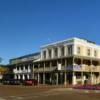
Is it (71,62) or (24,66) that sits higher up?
(71,62)

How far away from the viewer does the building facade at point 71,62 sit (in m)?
52.9

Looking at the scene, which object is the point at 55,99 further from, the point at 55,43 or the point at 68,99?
the point at 55,43

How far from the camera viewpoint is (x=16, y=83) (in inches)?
2231

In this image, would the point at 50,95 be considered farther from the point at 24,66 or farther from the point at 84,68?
the point at 24,66

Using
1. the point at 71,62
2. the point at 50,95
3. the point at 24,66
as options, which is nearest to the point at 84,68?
the point at 71,62

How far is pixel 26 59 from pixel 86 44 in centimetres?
2063

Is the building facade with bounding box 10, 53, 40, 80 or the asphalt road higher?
the building facade with bounding box 10, 53, 40, 80

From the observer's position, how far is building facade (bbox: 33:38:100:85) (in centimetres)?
5292

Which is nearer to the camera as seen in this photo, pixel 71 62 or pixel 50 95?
pixel 50 95

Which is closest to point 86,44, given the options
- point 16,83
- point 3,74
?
point 16,83

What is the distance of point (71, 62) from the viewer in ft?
176

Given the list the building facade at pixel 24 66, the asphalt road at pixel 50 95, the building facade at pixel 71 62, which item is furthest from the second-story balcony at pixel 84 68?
the asphalt road at pixel 50 95

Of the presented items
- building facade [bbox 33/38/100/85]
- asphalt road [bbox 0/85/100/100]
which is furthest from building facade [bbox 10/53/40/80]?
asphalt road [bbox 0/85/100/100]

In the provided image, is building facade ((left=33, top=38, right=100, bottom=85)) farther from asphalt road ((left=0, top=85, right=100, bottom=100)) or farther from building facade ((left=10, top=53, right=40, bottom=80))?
asphalt road ((left=0, top=85, right=100, bottom=100))
